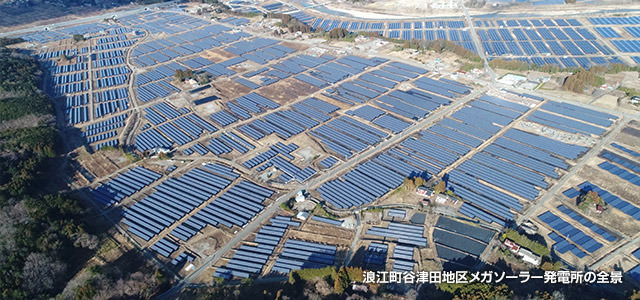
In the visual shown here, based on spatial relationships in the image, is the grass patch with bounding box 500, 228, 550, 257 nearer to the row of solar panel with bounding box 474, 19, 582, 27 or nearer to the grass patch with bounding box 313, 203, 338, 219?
the grass patch with bounding box 313, 203, 338, 219

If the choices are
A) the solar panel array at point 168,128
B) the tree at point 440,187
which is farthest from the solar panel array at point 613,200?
the solar panel array at point 168,128

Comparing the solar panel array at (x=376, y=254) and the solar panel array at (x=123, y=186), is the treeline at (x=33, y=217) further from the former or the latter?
the solar panel array at (x=376, y=254)

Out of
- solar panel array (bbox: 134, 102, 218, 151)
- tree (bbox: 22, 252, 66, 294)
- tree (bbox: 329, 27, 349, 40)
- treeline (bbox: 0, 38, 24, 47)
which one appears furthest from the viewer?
treeline (bbox: 0, 38, 24, 47)

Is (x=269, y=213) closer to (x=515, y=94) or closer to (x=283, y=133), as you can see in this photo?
(x=283, y=133)

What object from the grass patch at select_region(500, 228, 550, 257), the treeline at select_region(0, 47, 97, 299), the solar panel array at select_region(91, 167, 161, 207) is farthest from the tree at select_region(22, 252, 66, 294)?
the grass patch at select_region(500, 228, 550, 257)

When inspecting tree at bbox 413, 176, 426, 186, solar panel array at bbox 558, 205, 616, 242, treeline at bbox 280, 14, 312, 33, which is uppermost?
treeline at bbox 280, 14, 312, 33
